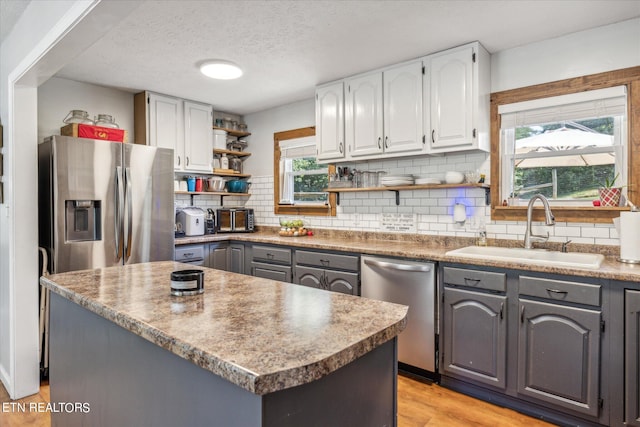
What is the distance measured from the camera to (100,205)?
2.96m

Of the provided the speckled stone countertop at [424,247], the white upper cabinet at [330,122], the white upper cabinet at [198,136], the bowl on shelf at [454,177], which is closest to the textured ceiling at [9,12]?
the white upper cabinet at [198,136]

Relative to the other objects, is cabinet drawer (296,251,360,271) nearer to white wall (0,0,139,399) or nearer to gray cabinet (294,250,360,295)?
gray cabinet (294,250,360,295)

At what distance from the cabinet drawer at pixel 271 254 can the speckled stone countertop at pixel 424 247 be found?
0.08m

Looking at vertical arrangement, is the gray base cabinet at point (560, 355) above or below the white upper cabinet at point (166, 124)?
below

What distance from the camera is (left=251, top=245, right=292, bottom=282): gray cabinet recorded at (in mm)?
3598

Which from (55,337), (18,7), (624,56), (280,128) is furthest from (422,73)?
(55,337)

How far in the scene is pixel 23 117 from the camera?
253cm

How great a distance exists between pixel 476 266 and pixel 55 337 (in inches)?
95.2

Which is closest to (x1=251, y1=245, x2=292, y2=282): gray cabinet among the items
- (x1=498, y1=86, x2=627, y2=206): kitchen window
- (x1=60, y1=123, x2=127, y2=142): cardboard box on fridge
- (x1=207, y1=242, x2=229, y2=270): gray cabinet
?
(x1=207, y1=242, x2=229, y2=270): gray cabinet

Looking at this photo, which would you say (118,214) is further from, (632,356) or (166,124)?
(632,356)

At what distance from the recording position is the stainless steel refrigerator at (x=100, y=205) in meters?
2.74

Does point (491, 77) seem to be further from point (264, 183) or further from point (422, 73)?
point (264, 183)

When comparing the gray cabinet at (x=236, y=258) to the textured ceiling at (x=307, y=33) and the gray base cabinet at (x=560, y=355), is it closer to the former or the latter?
the textured ceiling at (x=307, y=33)

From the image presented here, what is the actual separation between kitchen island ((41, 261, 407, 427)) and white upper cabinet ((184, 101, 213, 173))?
2.67 meters
